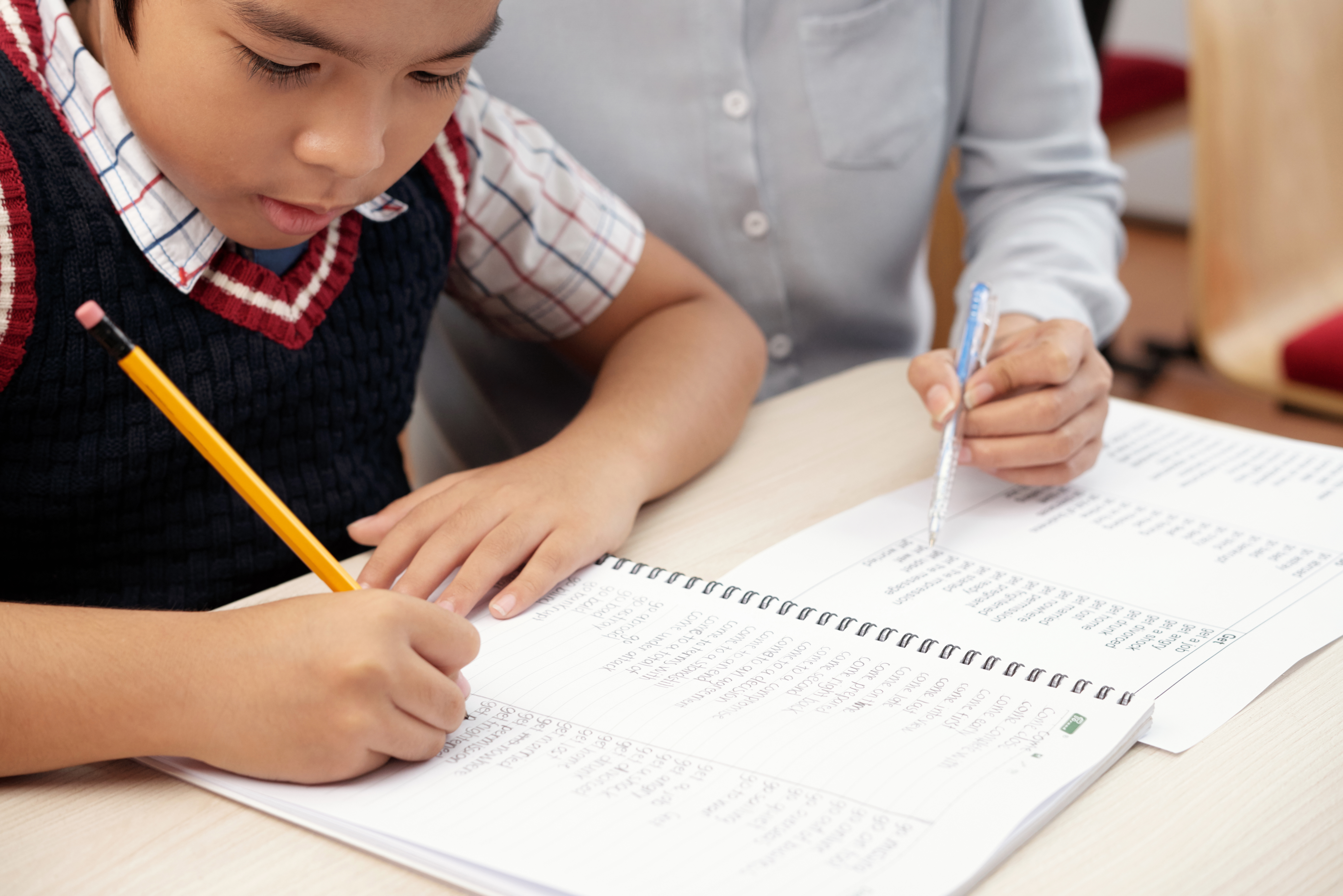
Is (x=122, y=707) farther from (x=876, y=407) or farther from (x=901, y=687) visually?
(x=876, y=407)

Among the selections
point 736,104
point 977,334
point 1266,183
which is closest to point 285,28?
point 977,334

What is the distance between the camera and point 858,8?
1046 mm

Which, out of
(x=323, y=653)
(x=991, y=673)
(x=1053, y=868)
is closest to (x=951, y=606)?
(x=991, y=673)

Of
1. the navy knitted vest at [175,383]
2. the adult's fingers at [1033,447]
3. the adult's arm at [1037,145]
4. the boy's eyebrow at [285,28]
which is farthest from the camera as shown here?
the adult's arm at [1037,145]

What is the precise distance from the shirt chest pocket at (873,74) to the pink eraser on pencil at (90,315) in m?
0.77

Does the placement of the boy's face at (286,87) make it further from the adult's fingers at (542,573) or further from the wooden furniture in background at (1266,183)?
the wooden furniture in background at (1266,183)

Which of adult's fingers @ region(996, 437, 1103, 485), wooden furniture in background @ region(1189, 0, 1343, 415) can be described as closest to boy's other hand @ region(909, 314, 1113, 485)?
adult's fingers @ region(996, 437, 1103, 485)

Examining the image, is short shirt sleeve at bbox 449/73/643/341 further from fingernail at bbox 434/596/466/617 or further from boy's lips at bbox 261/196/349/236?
fingernail at bbox 434/596/466/617

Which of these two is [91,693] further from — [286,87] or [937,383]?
[937,383]

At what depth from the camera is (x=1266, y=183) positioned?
1561 millimetres

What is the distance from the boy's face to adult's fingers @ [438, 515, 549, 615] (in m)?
0.19

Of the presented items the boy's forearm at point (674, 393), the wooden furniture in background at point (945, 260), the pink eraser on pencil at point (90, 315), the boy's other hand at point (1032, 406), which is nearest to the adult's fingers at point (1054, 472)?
the boy's other hand at point (1032, 406)

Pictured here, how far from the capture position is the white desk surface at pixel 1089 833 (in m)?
0.40

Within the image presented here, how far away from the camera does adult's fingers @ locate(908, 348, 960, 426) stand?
729 mm
